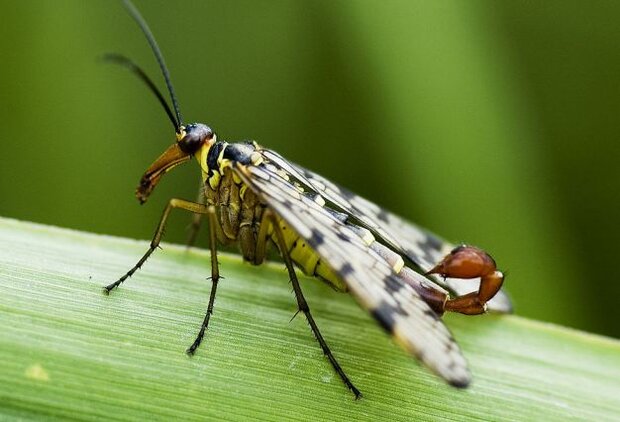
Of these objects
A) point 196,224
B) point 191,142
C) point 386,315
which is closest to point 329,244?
point 386,315

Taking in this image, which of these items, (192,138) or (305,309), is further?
(192,138)

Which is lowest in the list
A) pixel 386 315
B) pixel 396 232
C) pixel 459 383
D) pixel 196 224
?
pixel 196 224

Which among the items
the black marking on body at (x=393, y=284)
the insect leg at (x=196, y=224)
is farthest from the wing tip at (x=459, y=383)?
the insect leg at (x=196, y=224)

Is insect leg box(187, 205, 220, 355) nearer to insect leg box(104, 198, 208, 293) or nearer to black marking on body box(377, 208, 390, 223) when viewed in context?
insect leg box(104, 198, 208, 293)

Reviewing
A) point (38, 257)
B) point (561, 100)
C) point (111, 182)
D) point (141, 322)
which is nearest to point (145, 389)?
point (141, 322)

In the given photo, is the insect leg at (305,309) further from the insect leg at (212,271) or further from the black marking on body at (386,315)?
the black marking on body at (386,315)

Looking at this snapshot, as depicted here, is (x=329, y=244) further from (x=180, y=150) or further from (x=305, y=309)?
(x=180, y=150)

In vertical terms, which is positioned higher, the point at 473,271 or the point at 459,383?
the point at 473,271
